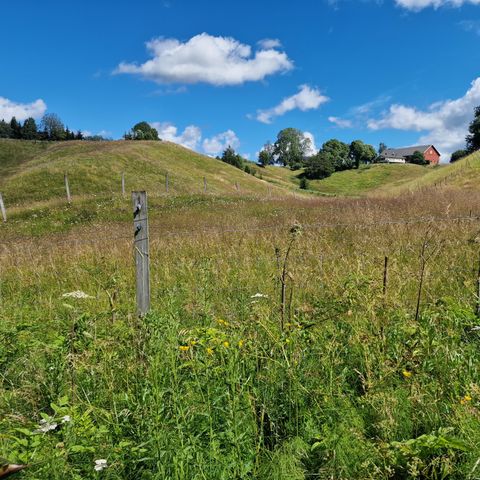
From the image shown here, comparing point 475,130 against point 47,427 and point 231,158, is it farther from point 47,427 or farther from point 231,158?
point 47,427

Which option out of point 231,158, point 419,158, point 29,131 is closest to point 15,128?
point 29,131

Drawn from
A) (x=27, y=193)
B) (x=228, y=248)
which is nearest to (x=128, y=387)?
(x=228, y=248)

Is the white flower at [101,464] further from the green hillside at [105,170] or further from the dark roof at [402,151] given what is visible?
the dark roof at [402,151]

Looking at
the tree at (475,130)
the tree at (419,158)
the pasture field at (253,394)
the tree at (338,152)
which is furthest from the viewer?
the tree at (419,158)

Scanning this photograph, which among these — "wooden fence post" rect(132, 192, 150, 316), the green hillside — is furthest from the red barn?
"wooden fence post" rect(132, 192, 150, 316)

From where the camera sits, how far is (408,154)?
136125 mm

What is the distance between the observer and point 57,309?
5309 mm

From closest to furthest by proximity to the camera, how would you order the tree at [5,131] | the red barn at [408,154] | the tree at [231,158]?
1. the tree at [231,158]
2. the tree at [5,131]
3. the red barn at [408,154]

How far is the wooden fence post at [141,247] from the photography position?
4.25 meters

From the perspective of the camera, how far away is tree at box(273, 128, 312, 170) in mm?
143125

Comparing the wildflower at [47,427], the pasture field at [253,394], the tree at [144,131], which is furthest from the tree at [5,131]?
the wildflower at [47,427]

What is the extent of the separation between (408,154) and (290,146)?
41054 mm

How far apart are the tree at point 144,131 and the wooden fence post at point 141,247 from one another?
84.8m

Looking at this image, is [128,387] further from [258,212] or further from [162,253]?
[258,212]
